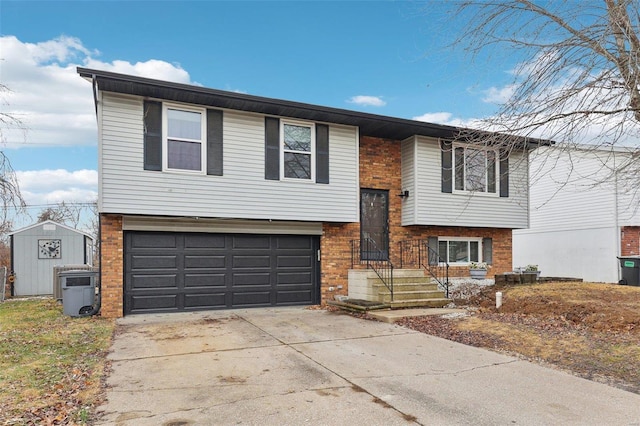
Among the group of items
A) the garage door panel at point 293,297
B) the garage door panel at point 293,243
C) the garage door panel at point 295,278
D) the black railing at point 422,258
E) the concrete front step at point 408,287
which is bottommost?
the garage door panel at point 293,297

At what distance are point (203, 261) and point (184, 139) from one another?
295 cm

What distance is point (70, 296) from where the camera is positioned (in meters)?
9.81

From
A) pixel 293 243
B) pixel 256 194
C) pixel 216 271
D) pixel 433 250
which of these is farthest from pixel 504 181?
pixel 216 271

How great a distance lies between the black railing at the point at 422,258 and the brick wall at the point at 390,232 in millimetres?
187

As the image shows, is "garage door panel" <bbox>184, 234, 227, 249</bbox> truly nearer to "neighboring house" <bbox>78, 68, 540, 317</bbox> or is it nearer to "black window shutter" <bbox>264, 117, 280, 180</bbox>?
"neighboring house" <bbox>78, 68, 540, 317</bbox>

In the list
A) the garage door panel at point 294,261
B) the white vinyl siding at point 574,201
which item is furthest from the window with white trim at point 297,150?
the white vinyl siding at point 574,201

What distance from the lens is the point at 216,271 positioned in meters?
11.0

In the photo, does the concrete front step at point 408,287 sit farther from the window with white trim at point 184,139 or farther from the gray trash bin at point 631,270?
the gray trash bin at point 631,270

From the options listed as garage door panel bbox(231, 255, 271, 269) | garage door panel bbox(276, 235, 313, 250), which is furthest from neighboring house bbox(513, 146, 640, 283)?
garage door panel bbox(231, 255, 271, 269)

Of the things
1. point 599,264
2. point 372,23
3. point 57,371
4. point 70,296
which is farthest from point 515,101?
point 599,264

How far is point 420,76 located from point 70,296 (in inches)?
341

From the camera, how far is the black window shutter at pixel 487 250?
14.3m

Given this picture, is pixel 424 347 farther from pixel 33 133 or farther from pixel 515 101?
pixel 33 133

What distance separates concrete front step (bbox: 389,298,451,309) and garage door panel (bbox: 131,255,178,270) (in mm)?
5272
